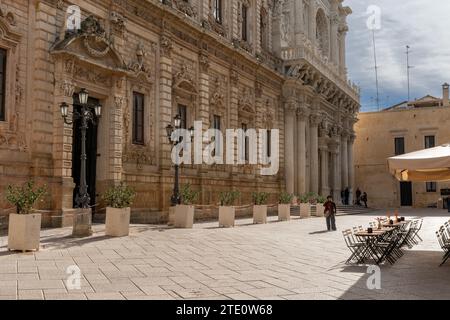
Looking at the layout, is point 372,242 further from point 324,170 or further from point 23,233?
point 324,170

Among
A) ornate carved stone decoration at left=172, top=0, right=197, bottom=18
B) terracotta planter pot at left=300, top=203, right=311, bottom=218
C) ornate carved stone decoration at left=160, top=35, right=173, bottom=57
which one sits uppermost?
ornate carved stone decoration at left=172, top=0, right=197, bottom=18

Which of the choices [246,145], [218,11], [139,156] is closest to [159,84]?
[139,156]

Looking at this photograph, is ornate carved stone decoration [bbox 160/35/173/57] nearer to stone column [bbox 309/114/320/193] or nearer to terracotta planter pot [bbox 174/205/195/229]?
terracotta planter pot [bbox 174/205/195/229]

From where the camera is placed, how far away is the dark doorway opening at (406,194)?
45812 millimetres

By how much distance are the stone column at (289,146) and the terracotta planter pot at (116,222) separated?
742 inches

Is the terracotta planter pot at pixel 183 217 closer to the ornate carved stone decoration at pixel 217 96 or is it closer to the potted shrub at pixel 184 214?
the potted shrub at pixel 184 214

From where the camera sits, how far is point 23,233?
9664 mm

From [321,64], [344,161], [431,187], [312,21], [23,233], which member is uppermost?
[312,21]

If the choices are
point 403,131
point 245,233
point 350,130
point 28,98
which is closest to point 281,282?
point 245,233

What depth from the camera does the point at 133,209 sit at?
1772cm

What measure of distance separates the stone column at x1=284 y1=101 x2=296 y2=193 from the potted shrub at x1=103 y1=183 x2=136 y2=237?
1870cm

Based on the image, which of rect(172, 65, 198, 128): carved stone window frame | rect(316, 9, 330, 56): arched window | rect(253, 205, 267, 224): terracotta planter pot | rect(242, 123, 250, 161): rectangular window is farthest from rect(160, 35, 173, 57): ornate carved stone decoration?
rect(316, 9, 330, 56): arched window

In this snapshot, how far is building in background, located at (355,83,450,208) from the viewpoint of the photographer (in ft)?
148

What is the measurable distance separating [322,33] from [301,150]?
40.5 feet
